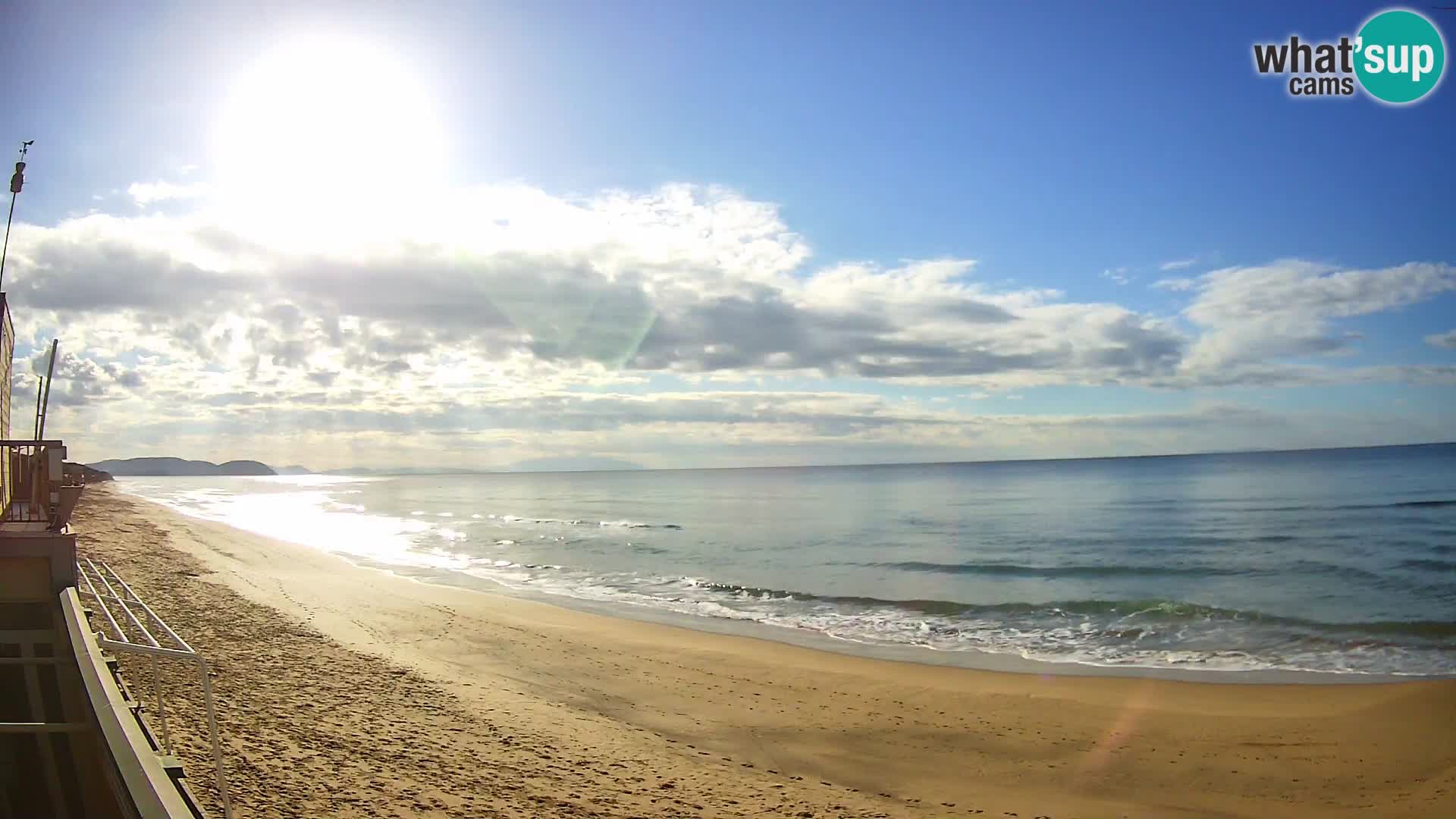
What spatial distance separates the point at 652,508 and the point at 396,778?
2335 inches

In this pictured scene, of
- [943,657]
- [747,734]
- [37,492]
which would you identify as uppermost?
[37,492]

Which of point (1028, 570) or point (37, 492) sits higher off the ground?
point (37, 492)

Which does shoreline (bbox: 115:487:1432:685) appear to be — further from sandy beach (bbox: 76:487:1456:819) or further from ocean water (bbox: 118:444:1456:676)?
sandy beach (bbox: 76:487:1456:819)

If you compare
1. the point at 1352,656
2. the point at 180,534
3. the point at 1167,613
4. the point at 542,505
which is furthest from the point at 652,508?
the point at 1352,656

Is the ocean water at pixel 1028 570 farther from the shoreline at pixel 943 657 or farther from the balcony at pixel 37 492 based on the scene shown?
the balcony at pixel 37 492

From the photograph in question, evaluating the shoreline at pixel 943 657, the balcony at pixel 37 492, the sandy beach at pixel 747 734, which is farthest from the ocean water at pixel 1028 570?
the balcony at pixel 37 492

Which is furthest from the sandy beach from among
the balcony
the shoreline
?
the balcony

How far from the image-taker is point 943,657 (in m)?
14.5

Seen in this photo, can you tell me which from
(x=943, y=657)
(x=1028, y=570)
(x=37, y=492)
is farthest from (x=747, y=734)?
(x=1028, y=570)

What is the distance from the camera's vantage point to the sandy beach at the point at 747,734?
24.9ft

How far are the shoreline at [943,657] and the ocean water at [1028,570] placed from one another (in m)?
0.13

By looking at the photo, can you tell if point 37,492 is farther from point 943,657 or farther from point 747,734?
point 943,657

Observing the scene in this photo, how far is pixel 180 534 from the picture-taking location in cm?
3247

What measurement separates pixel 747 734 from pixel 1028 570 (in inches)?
682
